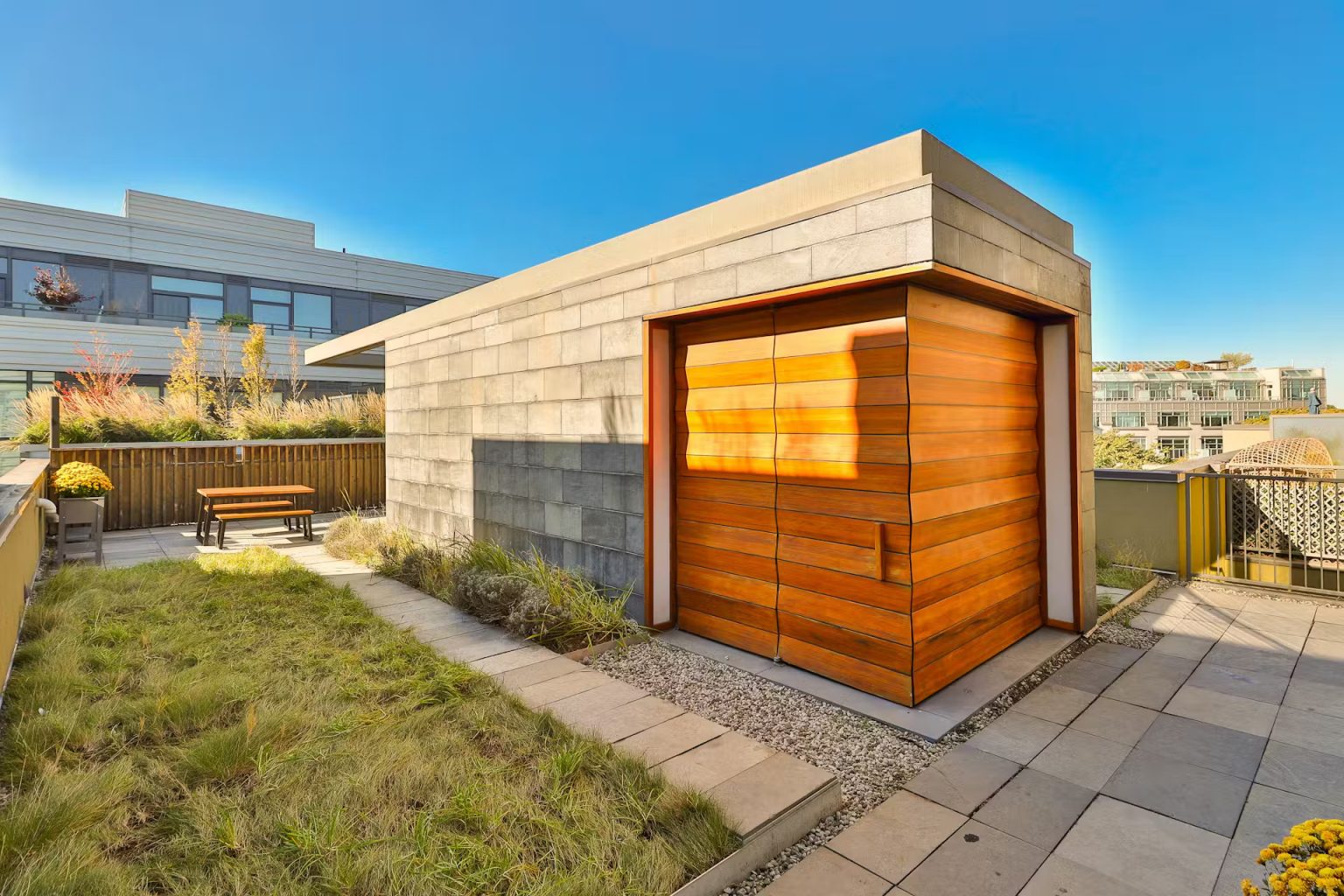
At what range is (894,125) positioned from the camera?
11125 mm

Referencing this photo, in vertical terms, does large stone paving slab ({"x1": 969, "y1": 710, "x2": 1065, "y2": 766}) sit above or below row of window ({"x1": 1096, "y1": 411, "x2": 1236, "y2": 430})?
below

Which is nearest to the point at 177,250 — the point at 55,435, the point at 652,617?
the point at 55,435

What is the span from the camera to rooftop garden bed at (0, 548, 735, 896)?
6.61 feet

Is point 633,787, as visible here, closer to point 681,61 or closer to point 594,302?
point 594,302

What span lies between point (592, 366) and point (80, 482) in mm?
6907

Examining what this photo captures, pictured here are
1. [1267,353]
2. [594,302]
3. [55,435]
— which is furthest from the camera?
[1267,353]

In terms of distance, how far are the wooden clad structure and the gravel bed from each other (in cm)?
32

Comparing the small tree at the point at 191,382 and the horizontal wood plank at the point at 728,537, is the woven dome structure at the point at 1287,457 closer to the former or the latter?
the horizontal wood plank at the point at 728,537

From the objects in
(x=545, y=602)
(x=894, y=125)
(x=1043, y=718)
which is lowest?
(x=1043, y=718)

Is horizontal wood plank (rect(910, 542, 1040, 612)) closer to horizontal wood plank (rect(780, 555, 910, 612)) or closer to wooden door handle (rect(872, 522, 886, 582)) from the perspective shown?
horizontal wood plank (rect(780, 555, 910, 612))

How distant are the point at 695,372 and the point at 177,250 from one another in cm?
2160

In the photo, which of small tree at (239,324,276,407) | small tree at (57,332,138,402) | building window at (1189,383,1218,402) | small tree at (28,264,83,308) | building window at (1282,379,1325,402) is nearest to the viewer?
small tree at (57,332,138,402)

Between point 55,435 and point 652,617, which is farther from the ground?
point 55,435

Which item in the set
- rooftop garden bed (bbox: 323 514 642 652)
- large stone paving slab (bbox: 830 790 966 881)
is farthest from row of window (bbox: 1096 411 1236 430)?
large stone paving slab (bbox: 830 790 966 881)
